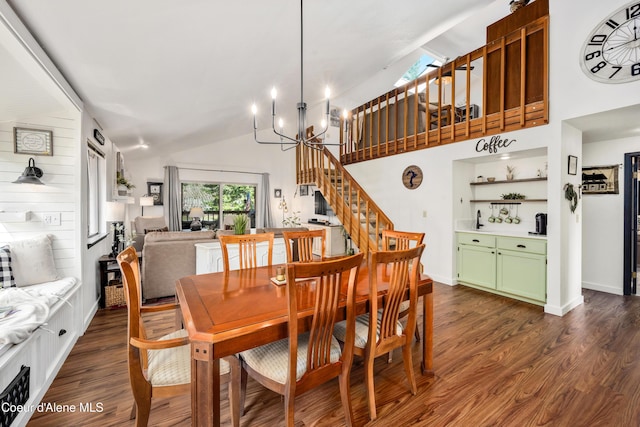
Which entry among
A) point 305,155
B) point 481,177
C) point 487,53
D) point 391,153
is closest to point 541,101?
point 487,53

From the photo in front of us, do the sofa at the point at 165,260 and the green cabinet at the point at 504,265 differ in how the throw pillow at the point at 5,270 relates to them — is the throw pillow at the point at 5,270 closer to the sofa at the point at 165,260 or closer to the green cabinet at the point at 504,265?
the sofa at the point at 165,260

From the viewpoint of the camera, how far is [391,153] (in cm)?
539

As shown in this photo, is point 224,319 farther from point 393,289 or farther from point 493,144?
point 493,144

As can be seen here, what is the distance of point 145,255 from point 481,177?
201 inches

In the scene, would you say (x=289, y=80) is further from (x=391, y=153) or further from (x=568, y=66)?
(x=568, y=66)

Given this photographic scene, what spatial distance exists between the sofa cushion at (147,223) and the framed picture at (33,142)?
461 cm

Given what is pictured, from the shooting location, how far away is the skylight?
6.11 metres

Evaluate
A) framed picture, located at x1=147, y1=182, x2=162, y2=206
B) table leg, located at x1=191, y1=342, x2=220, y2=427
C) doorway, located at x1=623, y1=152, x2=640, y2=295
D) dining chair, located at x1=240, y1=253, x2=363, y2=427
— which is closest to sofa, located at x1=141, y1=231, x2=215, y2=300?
dining chair, located at x1=240, y1=253, x2=363, y2=427

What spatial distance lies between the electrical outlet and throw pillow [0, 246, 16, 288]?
14.4 inches

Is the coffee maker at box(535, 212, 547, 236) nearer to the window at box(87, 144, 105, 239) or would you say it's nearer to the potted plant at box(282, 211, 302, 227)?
the window at box(87, 144, 105, 239)

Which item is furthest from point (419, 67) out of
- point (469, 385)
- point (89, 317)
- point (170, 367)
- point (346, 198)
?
point (89, 317)

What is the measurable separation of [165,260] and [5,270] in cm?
151

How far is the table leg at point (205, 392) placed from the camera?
121cm

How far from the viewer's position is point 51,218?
2.57 metres
